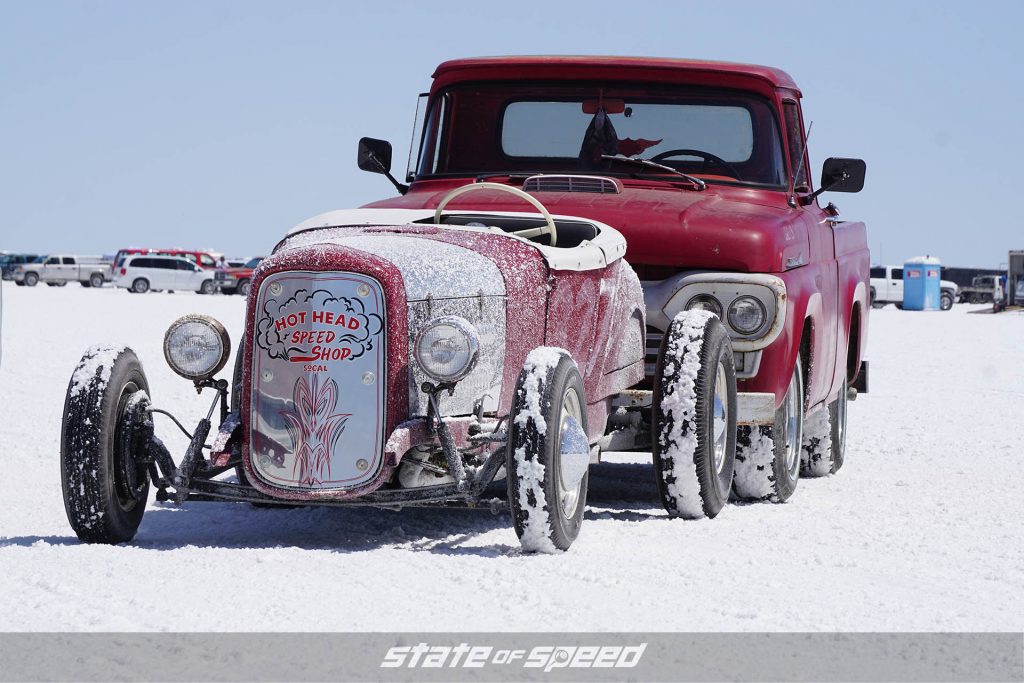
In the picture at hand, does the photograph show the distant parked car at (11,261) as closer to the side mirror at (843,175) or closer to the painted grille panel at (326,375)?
the side mirror at (843,175)

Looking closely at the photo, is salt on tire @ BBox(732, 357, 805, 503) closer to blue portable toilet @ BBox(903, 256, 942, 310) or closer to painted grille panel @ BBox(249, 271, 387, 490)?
painted grille panel @ BBox(249, 271, 387, 490)

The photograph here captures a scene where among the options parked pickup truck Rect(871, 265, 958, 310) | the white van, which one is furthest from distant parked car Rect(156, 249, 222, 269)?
parked pickup truck Rect(871, 265, 958, 310)

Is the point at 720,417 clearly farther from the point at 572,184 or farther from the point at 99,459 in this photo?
the point at 99,459

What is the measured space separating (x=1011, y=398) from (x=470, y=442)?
33.3ft

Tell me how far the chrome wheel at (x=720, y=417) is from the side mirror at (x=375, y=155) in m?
2.99

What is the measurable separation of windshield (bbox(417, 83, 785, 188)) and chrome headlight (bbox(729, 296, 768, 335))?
129 centimetres

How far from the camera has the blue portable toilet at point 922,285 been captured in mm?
47750

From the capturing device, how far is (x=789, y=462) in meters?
7.75

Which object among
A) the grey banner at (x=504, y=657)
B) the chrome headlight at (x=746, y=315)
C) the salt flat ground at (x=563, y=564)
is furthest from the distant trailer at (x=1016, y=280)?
the grey banner at (x=504, y=657)

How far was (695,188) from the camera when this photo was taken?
7.91 m

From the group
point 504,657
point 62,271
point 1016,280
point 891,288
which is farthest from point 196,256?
point 504,657

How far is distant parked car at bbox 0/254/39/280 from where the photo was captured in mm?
62606

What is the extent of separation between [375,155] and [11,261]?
58.6 meters

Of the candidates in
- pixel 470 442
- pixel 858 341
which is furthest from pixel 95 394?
pixel 858 341
